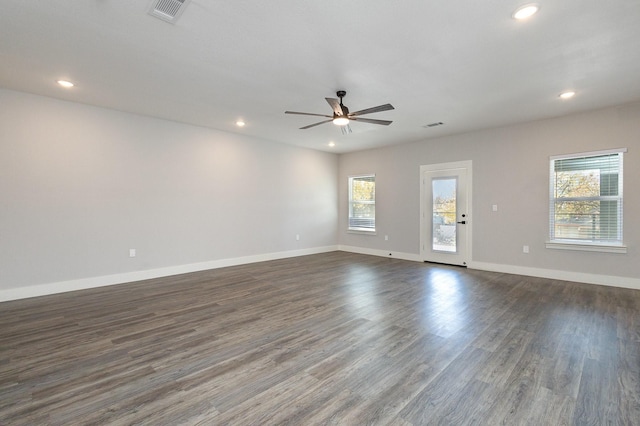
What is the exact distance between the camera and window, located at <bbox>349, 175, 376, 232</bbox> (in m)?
7.76

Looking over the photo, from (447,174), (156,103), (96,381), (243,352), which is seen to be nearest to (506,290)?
(447,174)

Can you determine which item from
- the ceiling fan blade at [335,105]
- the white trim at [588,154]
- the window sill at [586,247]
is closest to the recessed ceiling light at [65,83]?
the ceiling fan blade at [335,105]

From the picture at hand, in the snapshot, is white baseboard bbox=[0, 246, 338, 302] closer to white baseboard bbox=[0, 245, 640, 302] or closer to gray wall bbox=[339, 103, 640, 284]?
white baseboard bbox=[0, 245, 640, 302]

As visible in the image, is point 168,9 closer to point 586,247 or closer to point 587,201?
point 587,201

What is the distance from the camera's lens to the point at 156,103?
4.36m

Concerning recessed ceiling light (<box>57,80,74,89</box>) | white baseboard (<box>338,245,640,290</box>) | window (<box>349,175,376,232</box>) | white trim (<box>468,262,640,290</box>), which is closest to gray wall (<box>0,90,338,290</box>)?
recessed ceiling light (<box>57,80,74,89</box>)

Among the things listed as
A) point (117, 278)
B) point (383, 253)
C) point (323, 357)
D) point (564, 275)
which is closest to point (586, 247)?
point (564, 275)

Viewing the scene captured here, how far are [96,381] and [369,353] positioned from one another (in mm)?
2077

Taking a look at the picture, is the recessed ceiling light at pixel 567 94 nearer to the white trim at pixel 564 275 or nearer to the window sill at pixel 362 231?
the white trim at pixel 564 275

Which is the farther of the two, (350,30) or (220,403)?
(350,30)

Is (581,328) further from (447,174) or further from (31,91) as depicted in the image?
(31,91)

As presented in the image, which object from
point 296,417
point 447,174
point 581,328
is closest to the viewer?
point 296,417

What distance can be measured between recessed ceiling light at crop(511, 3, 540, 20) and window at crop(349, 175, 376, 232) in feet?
17.5

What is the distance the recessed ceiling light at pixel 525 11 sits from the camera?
2227 millimetres
